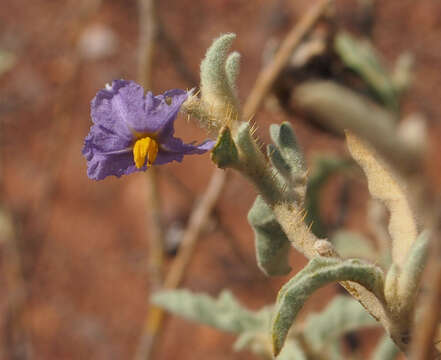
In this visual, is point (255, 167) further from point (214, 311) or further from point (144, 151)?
point (214, 311)

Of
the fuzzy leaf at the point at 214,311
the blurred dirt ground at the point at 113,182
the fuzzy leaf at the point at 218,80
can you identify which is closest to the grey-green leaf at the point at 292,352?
the fuzzy leaf at the point at 214,311

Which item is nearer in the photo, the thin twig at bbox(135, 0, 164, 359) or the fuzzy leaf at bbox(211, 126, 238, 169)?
the fuzzy leaf at bbox(211, 126, 238, 169)

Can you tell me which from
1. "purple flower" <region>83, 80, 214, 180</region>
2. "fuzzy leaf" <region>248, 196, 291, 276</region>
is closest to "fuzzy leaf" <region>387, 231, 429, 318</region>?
"fuzzy leaf" <region>248, 196, 291, 276</region>

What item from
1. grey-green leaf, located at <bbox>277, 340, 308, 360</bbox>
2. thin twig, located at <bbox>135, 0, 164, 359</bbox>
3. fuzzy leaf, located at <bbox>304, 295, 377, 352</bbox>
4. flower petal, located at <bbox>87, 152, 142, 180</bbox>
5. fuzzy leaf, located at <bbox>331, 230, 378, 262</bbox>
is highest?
thin twig, located at <bbox>135, 0, 164, 359</bbox>

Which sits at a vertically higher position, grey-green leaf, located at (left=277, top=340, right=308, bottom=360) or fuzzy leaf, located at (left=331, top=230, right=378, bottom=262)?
fuzzy leaf, located at (left=331, top=230, right=378, bottom=262)

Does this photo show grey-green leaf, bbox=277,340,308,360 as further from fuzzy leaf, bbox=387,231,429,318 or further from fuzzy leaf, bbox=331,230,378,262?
fuzzy leaf, bbox=331,230,378,262

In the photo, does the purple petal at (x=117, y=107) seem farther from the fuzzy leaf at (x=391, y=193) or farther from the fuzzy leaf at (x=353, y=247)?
the fuzzy leaf at (x=353, y=247)

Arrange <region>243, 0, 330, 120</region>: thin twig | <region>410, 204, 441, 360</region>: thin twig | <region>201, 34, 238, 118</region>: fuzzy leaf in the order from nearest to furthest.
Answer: <region>410, 204, 441, 360</region>: thin twig → <region>201, 34, 238, 118</region>: fuzzy leaf → <region>243, 0, 330, 120</region>: thin twig

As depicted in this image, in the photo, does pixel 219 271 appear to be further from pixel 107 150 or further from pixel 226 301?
pixel 107 150
